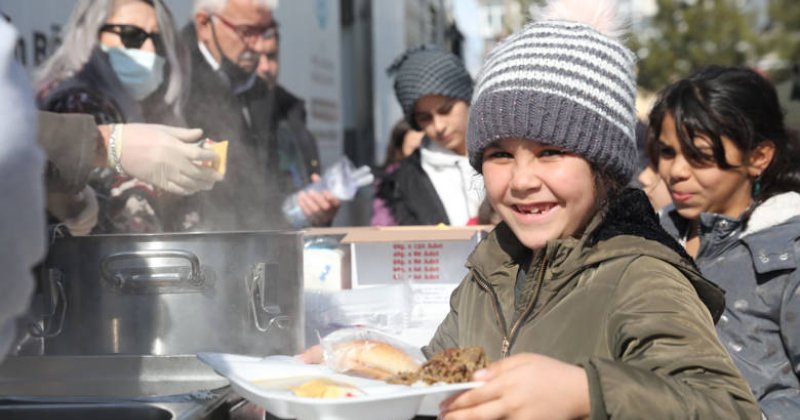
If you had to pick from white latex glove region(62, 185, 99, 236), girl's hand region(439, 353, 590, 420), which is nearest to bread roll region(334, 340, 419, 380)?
girl's hand region(439, 353, 590, 420)

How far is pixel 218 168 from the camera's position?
6.73 ft

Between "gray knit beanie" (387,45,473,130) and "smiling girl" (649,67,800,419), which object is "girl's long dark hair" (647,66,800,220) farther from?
"gray knit beanie" (387,45,473,130)

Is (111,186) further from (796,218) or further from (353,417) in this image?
(796,218)

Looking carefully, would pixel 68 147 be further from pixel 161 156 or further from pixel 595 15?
pixel 595 15

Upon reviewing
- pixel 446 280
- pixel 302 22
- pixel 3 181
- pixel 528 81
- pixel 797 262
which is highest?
pixel 302 22

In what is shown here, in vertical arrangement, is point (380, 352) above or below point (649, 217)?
below

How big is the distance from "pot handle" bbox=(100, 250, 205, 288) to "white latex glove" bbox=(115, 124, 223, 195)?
10.0 inches

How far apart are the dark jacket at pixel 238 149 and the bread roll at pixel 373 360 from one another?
130cm

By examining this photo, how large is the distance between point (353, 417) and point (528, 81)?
0.68 meters

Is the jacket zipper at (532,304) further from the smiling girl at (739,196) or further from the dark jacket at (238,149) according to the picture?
the dark jacket at (238,149)

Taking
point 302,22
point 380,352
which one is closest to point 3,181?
point 380,352

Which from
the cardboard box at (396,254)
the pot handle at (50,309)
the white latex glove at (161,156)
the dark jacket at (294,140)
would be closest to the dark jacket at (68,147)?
the white latex glove at (161,156)

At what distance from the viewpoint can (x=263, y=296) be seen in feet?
5.76

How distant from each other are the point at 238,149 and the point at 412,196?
32.1 inches
